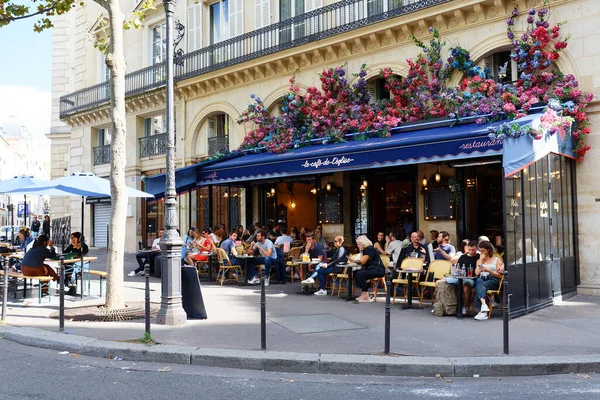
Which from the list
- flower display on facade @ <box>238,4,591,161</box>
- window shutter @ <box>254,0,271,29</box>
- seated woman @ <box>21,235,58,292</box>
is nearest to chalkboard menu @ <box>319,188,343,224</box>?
flower display on facade @ <box>238,4,591,161</box>

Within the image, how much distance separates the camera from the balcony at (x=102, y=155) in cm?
2520

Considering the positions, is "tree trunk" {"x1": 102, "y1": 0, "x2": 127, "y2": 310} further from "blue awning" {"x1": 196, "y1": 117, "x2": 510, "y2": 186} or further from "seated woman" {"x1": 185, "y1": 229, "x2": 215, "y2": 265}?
"blue awning" {"x1": 196, "y1": 117, "x2": 510, "y2": 186}

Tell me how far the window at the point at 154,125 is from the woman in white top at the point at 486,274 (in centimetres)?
1603

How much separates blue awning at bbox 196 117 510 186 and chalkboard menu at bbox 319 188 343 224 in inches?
70.6

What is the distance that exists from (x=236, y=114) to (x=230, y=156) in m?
2.28

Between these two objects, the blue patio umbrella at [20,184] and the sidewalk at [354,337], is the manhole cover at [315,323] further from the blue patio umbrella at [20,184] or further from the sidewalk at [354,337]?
the blue patio umbrella at [20,184]

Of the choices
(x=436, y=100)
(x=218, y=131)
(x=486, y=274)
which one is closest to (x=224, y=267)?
(x=436, y=100)

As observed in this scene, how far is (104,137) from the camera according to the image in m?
25.7

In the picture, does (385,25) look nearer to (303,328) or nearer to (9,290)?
(303,328)

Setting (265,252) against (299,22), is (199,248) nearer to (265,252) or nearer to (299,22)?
(265,252)

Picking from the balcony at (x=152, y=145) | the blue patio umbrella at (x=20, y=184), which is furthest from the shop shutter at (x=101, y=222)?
the blue patio umbrella at (x=20, y=184)

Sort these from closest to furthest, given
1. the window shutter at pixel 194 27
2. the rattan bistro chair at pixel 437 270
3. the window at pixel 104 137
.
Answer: the rattan bistro chair at pixel 437 270
the window shutter at pixel 194 27
the window at pixel 104 137

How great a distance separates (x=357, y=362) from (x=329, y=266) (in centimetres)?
533

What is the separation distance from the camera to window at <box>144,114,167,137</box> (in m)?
22.6
